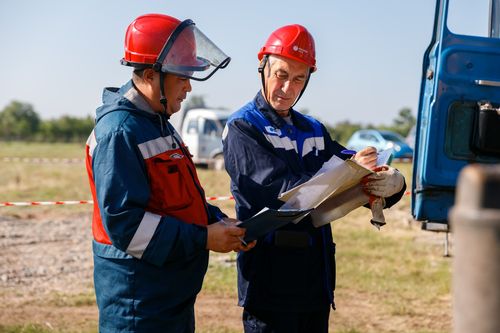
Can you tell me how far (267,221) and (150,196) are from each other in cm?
A: 50

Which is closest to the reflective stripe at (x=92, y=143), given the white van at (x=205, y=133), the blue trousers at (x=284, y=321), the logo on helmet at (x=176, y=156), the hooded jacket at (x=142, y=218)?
the hooded jacket at (x=142, y=218)

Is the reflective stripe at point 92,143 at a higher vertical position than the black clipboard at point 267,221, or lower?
higher

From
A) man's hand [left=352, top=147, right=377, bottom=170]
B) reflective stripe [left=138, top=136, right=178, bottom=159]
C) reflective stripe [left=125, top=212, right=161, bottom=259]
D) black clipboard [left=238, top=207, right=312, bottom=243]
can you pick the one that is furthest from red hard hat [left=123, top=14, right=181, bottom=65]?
man's hand [left=352, top=147, right=377, bottom=170]

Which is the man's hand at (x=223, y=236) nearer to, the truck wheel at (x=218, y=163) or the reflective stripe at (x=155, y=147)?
the reflective stripe at (x=155, y=147)

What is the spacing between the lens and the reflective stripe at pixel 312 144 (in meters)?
3.31

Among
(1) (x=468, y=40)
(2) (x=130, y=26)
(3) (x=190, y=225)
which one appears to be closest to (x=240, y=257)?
(3) (x=190, y=225)

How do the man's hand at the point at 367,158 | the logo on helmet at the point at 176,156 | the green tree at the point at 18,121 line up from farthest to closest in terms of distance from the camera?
1. the green tree at the point at 18,121
2. the man's hand at the point at 367,158
3. the logo on helmet at the point at 176,156

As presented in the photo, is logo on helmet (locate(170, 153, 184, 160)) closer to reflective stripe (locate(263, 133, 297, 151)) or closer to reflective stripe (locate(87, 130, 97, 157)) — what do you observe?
reflective stripe (locate(87, 130, 97, 157))

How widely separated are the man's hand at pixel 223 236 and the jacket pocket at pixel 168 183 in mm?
170

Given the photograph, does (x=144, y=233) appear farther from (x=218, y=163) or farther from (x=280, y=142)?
(x=218, y=163)

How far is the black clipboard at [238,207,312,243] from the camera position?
2.83m

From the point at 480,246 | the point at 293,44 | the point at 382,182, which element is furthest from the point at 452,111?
the point at 480,246

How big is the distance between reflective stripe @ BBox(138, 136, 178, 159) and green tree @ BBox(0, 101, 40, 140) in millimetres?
61497

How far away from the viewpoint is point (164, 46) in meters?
2.86
